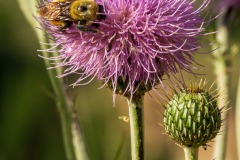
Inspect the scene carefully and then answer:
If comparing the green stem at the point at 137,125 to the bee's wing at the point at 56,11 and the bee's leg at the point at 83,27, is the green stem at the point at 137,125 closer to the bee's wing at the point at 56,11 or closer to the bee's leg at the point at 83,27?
the bee's leg at the point at 83,27

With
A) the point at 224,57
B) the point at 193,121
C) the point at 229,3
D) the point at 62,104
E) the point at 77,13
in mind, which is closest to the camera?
the point at 77,13

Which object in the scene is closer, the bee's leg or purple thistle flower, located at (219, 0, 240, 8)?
the bee's leg

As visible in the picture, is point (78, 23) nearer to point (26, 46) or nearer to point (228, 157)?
point (228, 157)

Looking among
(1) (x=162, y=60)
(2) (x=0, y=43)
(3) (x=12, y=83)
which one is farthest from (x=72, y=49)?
(2) (x=0, y=43)

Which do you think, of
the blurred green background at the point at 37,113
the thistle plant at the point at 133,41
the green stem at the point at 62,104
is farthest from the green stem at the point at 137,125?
the blurred green background at the point at 37,113

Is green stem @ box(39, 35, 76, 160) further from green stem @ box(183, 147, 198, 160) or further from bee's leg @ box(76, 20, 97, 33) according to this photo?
green stem @ box(183, 147, 198, 160)

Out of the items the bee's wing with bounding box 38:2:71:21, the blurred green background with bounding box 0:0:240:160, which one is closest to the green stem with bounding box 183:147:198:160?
the bee's wing with bounding box 38:2:71:21

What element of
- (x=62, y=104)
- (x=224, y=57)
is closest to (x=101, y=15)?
(x=62, y=104)

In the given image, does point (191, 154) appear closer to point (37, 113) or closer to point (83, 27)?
point (83, 27)
